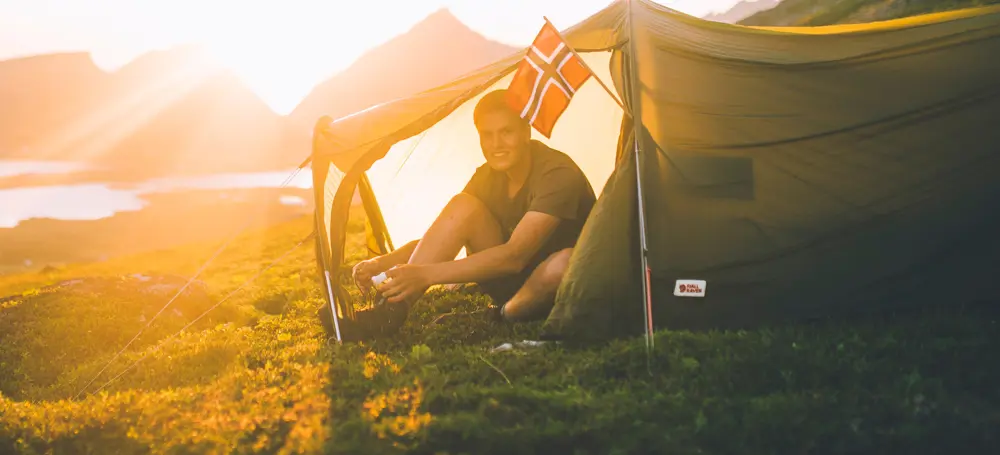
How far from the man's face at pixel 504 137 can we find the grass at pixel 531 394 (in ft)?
4.03

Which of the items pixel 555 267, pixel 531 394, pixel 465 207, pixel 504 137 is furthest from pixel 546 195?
pixel 531 394

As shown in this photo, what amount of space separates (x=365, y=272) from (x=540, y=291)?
1.32 m

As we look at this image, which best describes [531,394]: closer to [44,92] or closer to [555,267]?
[555,267]

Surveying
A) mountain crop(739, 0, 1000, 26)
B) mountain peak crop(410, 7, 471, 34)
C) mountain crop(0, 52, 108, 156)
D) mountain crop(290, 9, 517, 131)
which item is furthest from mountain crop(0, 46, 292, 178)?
mountain crop(739, 0, 1000, 26)

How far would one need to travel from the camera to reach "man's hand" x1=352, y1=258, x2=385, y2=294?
17.6 feet

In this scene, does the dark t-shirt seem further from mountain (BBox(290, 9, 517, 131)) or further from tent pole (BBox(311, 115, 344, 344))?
mountain (BBox(290, 9, 517, 131))

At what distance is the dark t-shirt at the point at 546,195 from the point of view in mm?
4953

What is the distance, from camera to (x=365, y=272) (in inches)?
211

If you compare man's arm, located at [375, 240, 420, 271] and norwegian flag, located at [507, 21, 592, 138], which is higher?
norwegian flag, located at [507, 21, 592, 138]

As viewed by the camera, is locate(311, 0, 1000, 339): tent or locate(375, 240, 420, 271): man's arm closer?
locate(311, 0, 1000, 339): tent

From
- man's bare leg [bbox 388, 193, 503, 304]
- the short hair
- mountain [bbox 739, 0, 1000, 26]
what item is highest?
mountain [bbox 739, 0, 1000, 26]

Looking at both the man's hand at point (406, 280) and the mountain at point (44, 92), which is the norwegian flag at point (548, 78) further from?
the mountain at point (44, 92)

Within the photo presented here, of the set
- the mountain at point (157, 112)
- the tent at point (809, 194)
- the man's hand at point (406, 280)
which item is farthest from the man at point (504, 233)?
the mountain at point (157, 112)

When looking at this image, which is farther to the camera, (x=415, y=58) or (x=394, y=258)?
(x=415, y=58)
